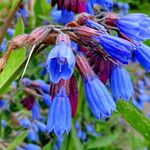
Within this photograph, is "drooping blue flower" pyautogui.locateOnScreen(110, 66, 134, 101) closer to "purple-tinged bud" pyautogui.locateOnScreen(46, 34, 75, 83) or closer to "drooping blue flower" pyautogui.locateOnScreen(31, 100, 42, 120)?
"purple-tinged bud" pyautogui.locateOnScreen(46, 34, 75, 83)

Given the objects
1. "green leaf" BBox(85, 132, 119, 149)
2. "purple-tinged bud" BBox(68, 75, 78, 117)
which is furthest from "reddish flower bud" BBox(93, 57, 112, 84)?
"green leaf" BBox(85, 132, 119, 149)

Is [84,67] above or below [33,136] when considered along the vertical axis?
above

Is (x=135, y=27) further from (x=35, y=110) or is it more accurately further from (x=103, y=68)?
(x=35, y=110)

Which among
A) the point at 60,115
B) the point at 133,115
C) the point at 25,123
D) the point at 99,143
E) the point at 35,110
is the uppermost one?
the point at 60,115

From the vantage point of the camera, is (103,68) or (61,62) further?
(103,68)

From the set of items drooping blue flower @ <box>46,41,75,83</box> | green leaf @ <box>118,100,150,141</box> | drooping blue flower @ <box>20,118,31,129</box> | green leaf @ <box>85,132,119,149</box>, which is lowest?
green leaf @ <box>85,132,119,149</box>

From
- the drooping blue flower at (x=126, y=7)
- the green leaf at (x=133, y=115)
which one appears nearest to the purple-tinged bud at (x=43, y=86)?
the green leaf at (x=133, y=115)

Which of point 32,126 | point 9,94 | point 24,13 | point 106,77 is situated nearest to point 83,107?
point 32,126

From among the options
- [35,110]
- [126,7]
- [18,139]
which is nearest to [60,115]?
[18,139]
